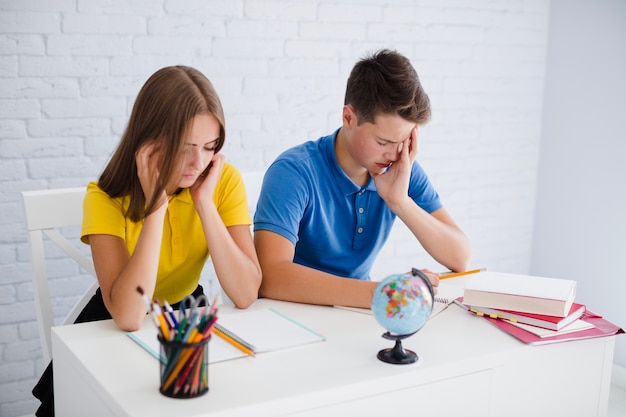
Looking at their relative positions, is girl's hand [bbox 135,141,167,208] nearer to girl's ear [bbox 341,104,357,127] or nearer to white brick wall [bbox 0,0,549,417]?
girl's ear [bbox 341,104,357,127]

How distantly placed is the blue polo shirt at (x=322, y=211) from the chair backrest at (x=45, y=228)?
0.45 m

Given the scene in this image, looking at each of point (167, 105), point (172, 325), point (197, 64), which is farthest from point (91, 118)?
point (172, 325)

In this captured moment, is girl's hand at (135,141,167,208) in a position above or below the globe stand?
above

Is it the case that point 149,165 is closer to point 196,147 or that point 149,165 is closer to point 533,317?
point 196,147

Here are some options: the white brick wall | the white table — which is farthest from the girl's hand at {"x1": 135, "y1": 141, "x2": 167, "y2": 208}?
the white brick wall

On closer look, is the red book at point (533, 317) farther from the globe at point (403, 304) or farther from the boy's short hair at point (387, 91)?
the boy's short hair at point (387, 91)

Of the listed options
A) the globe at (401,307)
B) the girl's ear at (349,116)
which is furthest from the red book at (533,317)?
the girl's ear at (349,116)

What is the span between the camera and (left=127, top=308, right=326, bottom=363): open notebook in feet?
4.17

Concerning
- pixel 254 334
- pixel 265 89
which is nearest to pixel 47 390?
pixel 254 334

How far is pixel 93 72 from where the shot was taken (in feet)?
7.66

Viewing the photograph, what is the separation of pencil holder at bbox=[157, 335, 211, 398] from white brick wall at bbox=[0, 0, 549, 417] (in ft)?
4.65

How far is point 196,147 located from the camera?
1.56 metres

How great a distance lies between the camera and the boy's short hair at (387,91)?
5.56ft

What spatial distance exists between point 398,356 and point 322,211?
617mm
